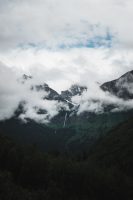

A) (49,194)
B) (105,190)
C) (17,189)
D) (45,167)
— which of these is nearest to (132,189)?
(105,190)

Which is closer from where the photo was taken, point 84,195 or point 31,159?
point 84,195

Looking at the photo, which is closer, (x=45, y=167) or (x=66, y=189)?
(x=66, y=189)

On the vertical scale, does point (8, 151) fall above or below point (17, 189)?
above

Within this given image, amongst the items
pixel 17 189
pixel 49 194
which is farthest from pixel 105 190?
pixel 17 189

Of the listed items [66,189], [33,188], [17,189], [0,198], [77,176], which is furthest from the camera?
[77,176]

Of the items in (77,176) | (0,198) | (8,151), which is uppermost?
(8,151)

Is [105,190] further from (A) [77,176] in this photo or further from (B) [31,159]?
(B) [31,159]

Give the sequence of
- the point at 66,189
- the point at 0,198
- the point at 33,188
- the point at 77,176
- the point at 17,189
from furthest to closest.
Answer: the point at 77,176, the point at 66,189, the point at 33,188, the point at 17,189, the point at 0,198

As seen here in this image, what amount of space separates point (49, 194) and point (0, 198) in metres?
34.6

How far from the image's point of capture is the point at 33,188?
6836 inches

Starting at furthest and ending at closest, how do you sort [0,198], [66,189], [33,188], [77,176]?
[77,176] < [66,189] < [33,188] < [0,198]

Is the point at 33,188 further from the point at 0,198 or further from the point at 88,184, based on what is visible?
the point at 0,198

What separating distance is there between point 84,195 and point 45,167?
1112 inches

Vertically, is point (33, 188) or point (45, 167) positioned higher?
point (45, 167)
